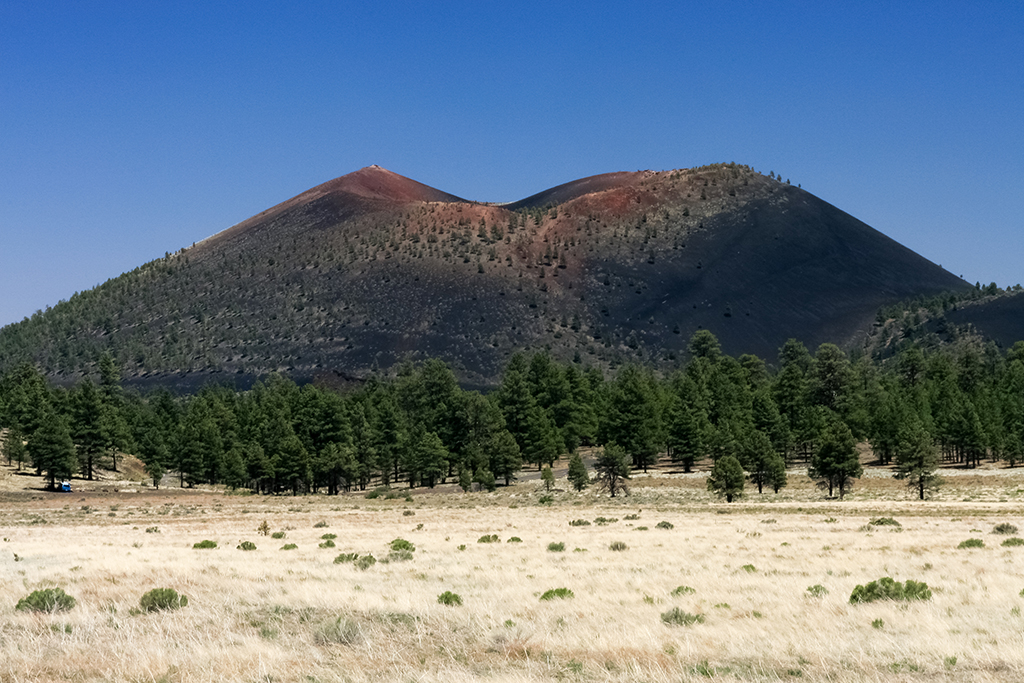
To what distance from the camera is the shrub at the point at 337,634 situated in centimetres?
1571

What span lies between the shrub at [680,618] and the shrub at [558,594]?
3.20 meters

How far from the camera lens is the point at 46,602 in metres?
18.8

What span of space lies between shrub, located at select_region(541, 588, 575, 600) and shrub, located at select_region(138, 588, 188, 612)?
7.61 metres

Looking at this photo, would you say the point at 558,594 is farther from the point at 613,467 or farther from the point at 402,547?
the point at 613,467

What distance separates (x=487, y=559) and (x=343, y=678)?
697 inches

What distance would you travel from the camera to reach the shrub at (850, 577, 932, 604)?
64.7ft

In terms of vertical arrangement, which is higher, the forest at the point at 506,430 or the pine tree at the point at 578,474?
the forest at the point at 506,430

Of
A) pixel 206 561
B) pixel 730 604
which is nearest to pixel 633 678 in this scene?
pixel 730 604

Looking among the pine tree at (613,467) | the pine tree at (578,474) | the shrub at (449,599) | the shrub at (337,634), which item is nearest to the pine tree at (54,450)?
the pine tree at (578,474)

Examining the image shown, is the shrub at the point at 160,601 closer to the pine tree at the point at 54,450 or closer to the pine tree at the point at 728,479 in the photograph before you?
the pine tree at the point at 728,479

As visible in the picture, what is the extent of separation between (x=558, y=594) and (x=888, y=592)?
23.3ft

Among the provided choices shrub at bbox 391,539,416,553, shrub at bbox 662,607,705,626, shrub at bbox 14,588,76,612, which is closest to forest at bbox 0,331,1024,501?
shrub at bbox 391,539,416,553

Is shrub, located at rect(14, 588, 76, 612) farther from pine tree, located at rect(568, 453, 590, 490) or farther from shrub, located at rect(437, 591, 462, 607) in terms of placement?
pine tree, located at rect(568, 453, 590, 490)

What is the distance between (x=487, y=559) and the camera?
30.5 metres
